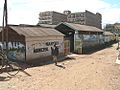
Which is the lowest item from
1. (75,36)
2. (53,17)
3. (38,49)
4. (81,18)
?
(38,49)

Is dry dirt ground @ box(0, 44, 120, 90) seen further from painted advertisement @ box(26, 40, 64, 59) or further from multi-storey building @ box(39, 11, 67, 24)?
multi-storey building @ box(39, 11, 67, 24)

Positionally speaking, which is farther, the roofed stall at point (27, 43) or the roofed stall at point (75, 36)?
the roofed stall at point (75, 36)

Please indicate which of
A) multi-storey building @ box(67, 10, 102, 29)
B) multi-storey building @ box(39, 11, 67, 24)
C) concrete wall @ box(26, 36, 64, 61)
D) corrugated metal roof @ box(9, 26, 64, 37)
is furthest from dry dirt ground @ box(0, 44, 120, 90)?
multi-storey building @ box(39, 11, 67, 24)

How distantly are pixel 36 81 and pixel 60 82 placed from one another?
65.2 inches

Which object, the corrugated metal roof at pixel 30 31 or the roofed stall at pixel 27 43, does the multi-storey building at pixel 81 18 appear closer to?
the corrugated metal roof at pixel 30 31

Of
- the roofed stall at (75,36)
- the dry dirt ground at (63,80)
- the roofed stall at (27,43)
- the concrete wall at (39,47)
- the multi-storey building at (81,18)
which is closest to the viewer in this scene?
the dry dirt ground at (63,80)

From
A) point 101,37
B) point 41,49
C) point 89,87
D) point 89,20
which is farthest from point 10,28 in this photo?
point 89,20

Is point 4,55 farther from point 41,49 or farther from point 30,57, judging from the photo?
point 41,49

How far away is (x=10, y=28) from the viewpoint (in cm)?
2798

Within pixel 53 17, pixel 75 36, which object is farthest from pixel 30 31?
pixel 53 17

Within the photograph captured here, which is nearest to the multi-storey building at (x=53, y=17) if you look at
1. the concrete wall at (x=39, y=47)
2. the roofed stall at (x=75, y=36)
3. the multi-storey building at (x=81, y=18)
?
the multi-storey building at (x=81, y=18)

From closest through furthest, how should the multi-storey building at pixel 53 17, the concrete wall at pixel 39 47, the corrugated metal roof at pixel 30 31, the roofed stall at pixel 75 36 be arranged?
the corrugated metal roof at pixel 30 31 → the concrete wall at pixel 39 47 → the roofed stall at pixel 75 36 → the multi-storey building at pixel 53 17

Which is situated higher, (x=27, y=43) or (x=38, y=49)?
(x=27, y=43)

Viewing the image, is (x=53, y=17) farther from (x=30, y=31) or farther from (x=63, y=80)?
(x=63, y=80)
